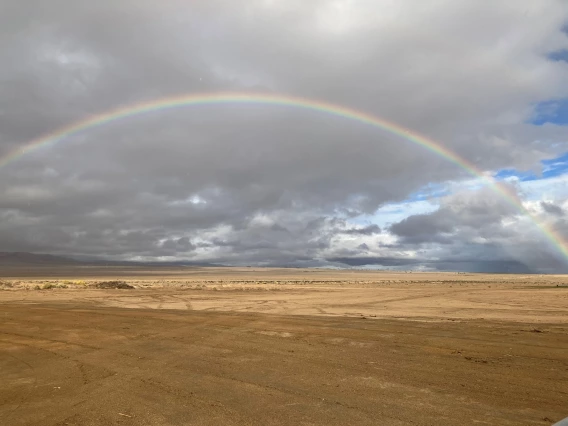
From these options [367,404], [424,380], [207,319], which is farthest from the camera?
[207,319]

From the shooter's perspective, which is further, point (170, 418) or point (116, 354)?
point (116, 354)

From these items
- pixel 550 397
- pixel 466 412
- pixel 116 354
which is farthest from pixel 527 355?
pixel 116 354

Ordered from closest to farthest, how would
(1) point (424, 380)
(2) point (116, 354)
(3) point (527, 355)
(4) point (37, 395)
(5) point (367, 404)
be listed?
(5) point (367, 404) → (4) point (37, 395) → (1) point (424, 380) → (3) point (527, 355) → (2) point (116, 354)

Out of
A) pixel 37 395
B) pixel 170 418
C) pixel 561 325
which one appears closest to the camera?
pixel 170 418

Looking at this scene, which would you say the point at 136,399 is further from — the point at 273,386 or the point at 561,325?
the point at 561,325

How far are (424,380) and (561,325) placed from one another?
1299 centimetres

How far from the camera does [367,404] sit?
27.8 feet

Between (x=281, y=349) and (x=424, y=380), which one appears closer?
(x=424, y=380)

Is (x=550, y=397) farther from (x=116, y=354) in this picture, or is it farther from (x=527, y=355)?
(x=116, y=354)

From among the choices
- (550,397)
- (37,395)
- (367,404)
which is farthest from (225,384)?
(550,397)

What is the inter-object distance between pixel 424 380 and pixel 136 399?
6.28m

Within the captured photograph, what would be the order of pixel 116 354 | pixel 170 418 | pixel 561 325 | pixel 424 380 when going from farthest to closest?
pixel 561 325 < pixel 116 354 < pixel 424 380 < pixel 170 418

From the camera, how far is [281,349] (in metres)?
14.0

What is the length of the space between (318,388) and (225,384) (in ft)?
6.94
